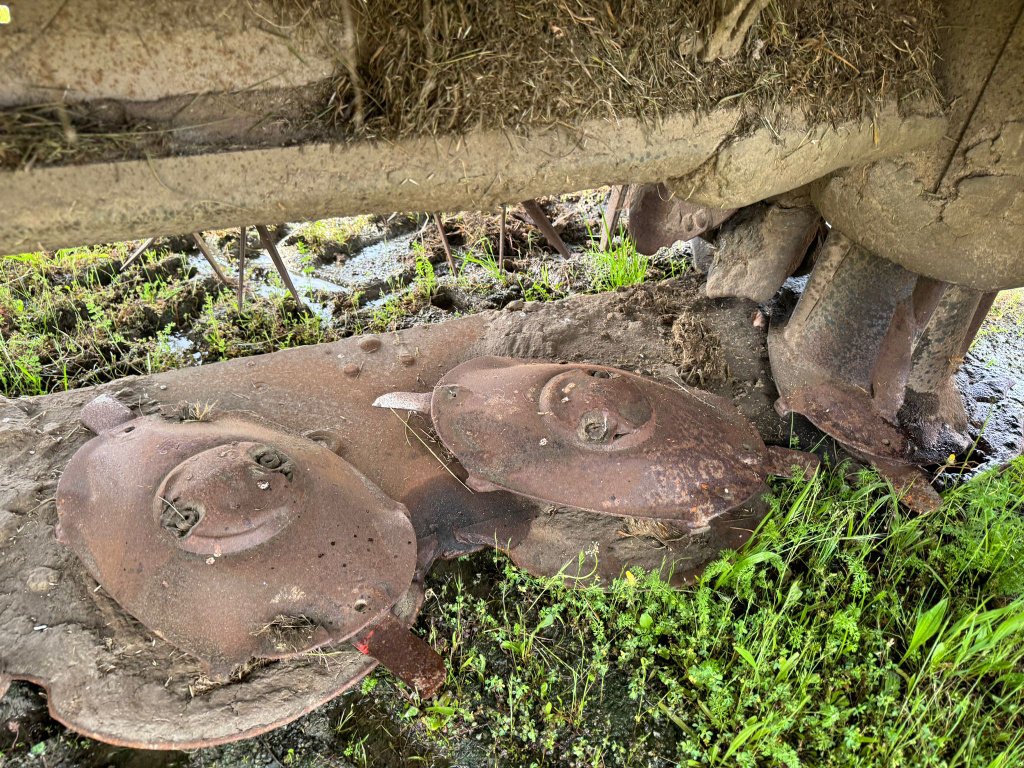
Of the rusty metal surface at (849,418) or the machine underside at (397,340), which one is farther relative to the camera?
the rusty metal surface at (849,418)

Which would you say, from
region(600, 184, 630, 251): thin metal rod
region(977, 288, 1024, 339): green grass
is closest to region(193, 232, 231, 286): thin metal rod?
region(600, 184, 630, 251): thin metal rod

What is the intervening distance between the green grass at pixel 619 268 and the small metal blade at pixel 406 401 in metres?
1.50

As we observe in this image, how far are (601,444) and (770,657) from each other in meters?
0.85

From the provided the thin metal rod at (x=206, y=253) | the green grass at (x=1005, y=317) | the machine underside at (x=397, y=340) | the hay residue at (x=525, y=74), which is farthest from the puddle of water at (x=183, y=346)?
the green grass at (x=1005, y=317)

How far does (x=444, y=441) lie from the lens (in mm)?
2121

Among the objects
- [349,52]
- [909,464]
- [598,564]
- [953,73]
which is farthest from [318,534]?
[953,73]

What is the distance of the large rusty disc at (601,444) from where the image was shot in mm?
2016

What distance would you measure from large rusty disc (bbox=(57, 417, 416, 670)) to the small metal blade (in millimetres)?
394

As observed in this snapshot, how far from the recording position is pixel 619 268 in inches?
137

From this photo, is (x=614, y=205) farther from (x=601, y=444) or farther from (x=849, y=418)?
(x=601, y=444)

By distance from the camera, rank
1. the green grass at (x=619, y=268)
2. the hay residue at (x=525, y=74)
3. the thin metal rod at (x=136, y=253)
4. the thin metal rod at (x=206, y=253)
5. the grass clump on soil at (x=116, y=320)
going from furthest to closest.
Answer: the green grass at (x=619, y=268) → the thin metal rod at (x=136, y=253) → the grass clump on soil at (x=116, y=320) → the thin metal rod at (x=206, y=253) → the hay residue at (x=525, y=74)

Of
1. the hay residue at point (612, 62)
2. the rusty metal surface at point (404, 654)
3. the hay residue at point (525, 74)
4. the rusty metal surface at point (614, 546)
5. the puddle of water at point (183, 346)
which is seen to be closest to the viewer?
the hay residue at point (525, 74)

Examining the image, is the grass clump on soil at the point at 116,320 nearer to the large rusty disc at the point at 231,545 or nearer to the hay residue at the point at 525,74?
the large rusty disc at the point at 231,545

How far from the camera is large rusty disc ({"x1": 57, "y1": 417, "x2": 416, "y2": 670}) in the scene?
172cm
